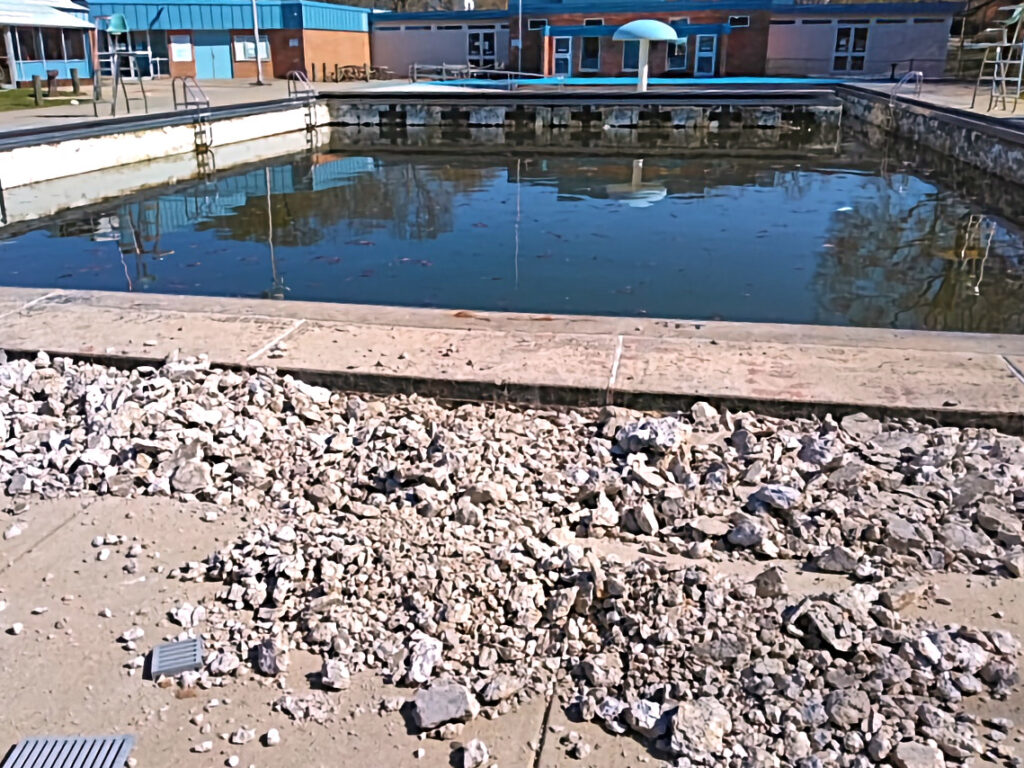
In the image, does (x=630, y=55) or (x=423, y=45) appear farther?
(x=423, y=45)

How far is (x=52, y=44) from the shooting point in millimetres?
30281

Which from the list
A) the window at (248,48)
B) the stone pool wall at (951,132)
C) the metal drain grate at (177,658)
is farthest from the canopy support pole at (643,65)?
the metal drain grate at (177,658)

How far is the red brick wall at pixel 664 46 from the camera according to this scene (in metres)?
36.9

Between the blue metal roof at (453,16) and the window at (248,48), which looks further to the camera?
the blue metal roof at (453,16)

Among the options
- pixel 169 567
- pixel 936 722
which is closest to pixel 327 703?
pixel 169 567

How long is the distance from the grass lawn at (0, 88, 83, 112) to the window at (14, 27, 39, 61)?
4.64 feet

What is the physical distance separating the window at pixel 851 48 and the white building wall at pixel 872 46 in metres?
0.19

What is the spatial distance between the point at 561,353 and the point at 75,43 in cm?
3204

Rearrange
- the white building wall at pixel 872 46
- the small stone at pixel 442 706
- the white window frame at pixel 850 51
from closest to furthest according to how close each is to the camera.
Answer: the small stone at pixel 442 706 < the white building wall at pixel 872 46 < the white window frame at pixel 850 51

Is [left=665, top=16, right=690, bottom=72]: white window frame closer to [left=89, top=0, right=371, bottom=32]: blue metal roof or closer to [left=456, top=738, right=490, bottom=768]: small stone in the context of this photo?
[left=89, top=0, right=371, bottom=32]: blue metal roof

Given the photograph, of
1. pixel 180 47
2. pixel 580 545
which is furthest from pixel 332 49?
pixel 580 545

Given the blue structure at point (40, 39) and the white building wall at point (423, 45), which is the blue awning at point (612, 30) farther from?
the blue structure at point (40, 39)

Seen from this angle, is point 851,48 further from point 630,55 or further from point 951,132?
point 951,132

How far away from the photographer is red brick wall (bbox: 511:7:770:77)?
36875 millimetres
